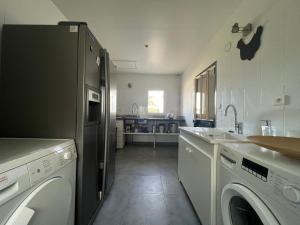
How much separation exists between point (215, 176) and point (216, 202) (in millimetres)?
180

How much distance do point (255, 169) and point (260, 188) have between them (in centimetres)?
9

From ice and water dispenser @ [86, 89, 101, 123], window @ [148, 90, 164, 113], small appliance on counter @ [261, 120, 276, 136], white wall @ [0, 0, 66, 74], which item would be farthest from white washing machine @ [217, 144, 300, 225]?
window @ [148, 90, 164, 113]

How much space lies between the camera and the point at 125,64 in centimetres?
480

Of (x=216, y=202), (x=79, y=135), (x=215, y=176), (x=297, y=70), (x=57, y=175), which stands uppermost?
(x=297, y=70)

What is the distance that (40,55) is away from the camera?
1.30m

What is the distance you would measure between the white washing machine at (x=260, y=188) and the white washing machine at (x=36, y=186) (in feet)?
2.92

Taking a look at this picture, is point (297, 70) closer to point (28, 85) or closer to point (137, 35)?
point (28, 85)

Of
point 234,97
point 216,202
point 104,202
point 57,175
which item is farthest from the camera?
point 234,97

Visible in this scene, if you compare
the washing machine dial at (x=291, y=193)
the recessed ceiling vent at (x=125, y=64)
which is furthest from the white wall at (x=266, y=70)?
the recessed ceiling vent at (x=125, y=64)

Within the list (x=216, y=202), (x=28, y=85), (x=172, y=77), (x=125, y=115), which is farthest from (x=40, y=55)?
(x=172, y=77)

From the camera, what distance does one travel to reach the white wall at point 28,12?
147 centimetres

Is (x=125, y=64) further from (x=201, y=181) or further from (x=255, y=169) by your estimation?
(x=255, y=169)

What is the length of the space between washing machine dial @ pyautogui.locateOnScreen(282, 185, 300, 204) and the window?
5.30 meters

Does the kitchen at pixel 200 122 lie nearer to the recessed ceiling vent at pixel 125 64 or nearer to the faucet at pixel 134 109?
the recessed ceiling vent at pixel 125 64
